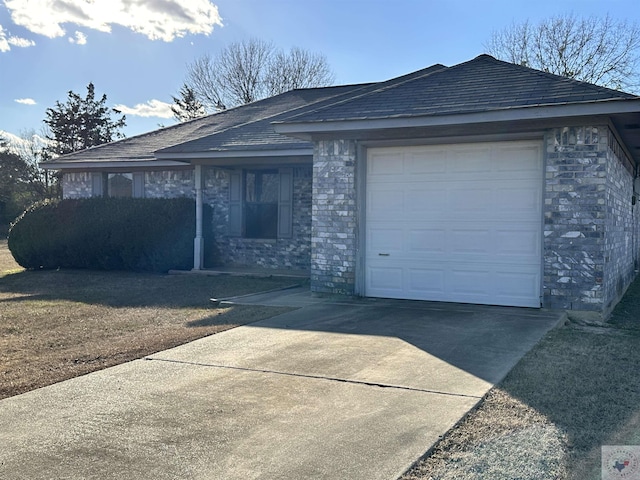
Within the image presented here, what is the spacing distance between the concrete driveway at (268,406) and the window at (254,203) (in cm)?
818

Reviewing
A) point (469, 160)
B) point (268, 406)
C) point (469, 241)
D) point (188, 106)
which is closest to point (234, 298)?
point (469, 241)

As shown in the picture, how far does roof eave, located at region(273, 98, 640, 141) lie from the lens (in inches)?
305

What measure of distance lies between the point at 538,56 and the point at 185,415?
30932 mm

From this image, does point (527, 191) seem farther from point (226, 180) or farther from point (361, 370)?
point (226, 180)

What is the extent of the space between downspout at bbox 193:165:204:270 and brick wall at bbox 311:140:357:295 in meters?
5.36

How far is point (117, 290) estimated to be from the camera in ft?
40.4

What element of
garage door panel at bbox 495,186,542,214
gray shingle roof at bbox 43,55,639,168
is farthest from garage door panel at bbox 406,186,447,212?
gray shingle roof at bbox 43,55,639,168

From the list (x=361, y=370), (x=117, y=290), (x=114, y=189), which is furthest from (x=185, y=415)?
(x=114, y=189)

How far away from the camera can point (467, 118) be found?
8562mm

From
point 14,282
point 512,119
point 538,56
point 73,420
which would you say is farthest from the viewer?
point 538,56

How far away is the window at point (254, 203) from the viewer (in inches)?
611

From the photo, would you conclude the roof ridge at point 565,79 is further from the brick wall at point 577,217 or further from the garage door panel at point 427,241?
the garage door panel at point 427,241

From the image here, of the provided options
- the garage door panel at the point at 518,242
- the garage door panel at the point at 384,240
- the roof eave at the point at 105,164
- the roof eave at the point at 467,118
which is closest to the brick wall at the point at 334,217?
the garage door panel at the point at 384,240

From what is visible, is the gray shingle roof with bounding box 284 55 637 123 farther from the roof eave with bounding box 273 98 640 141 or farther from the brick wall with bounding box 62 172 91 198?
the brick wall with bounding box 62 172 91 198
